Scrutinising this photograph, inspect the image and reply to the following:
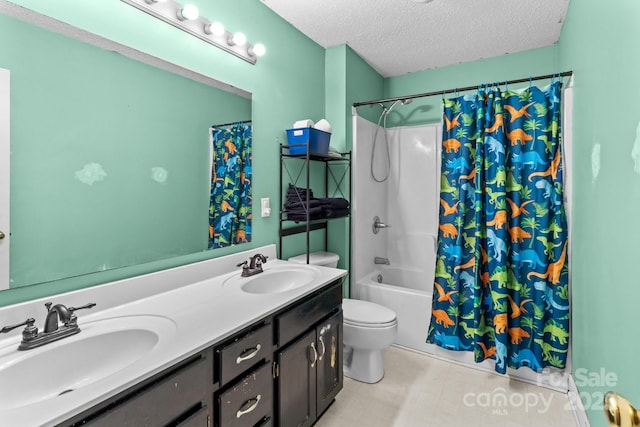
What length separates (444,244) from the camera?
237 centimetres

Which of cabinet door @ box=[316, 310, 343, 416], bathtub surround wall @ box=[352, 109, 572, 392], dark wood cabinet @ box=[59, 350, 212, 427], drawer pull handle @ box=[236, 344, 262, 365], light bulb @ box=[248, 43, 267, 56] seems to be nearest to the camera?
dark wood cabinet @ box=[59, 350, 212, 427]

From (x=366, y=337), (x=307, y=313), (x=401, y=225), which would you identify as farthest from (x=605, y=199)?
(x=401, y=225)

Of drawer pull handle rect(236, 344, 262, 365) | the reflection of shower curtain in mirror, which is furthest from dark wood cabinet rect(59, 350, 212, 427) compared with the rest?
the reflection of shower curtain in mirror

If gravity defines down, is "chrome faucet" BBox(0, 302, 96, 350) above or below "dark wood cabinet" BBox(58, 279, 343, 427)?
above

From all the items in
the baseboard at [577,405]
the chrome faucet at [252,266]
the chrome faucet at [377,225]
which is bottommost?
the baseboard at [577,405]

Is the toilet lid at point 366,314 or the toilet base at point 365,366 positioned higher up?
the toilet lid at point 366,314

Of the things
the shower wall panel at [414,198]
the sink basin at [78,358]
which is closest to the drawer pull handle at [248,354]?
the sink basin at [78,358]

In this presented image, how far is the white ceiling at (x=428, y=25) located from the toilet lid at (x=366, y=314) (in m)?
1.99

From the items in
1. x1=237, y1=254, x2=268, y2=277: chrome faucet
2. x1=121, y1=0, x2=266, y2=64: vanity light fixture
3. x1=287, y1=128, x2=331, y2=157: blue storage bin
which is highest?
x1=121, y1=0, x2=266, y2=64: vanity light fixture

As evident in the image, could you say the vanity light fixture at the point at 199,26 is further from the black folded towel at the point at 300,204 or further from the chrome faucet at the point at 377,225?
the chrome faucet at the point at 377,225

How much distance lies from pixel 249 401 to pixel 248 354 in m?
0.18

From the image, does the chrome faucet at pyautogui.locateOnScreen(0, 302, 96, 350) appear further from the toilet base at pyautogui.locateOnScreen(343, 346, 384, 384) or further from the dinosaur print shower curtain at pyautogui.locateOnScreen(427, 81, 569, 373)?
the dinosaur print shower curtain at pyautogui.locateOnScreen(427, 81, 569, 373)

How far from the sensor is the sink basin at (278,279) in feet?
5.52

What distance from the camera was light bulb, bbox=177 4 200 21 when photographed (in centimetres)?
152
